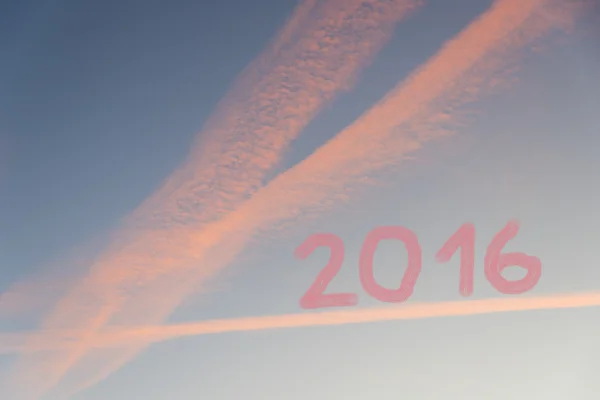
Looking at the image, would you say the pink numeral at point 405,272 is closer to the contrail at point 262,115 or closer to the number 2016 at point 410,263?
the number 2016 at point 410,263

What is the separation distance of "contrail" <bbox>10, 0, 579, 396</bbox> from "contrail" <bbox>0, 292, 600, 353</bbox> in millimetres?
43

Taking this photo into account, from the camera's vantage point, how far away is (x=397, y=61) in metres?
1.62

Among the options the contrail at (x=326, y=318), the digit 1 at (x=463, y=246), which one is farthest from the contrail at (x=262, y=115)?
the digit 1 at (x=463, y=246)

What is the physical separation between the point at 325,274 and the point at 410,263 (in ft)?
0.81

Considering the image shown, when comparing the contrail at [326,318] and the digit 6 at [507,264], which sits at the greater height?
the digit 6 at [507,264]

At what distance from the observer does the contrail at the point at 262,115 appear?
162 cm

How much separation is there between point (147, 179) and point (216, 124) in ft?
0.85

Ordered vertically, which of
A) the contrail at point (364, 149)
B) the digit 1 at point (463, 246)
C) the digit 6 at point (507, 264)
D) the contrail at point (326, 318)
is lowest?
the contrail at point (326, 318)

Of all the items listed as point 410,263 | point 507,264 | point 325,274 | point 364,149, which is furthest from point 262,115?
point 507,264

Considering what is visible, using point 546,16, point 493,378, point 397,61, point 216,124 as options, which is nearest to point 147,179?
point 216,124

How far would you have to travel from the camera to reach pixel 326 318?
62.7 inches

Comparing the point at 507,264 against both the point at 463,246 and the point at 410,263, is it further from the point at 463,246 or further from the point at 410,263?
the point at 410,263

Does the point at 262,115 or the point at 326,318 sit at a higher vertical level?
the point at 262,115

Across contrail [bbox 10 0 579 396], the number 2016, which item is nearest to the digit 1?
the number 2016
